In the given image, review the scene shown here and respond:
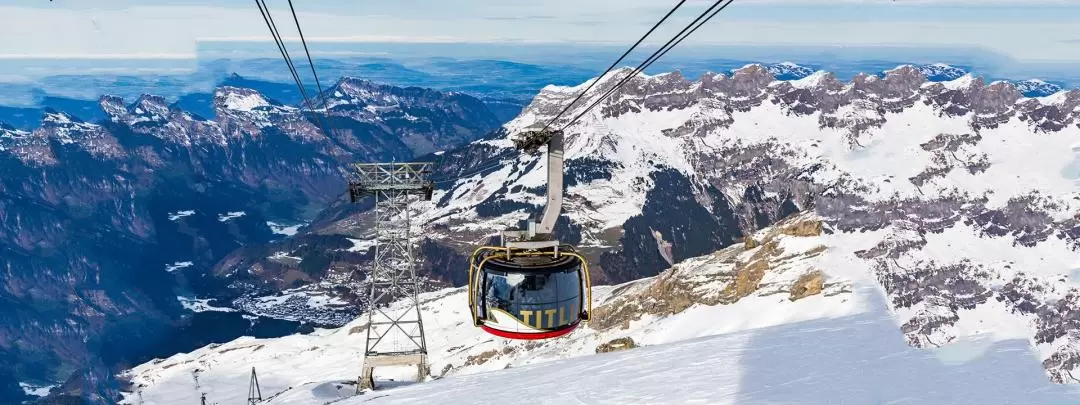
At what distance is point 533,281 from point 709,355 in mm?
24791

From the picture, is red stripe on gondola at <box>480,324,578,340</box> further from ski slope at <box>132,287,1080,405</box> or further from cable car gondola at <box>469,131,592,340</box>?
ski slope at <box>132,287,1080,405</box>

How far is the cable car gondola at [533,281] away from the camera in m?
26.2

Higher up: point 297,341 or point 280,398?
point 280,398

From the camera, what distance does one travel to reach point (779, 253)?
116 meters

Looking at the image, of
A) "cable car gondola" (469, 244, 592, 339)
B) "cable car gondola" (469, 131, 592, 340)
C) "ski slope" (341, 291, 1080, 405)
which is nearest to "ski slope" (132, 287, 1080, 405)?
"ski slope" (341, 291, 1080, 405)

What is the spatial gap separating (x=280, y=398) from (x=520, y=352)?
45342 mm

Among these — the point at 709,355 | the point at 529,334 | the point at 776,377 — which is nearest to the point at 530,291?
the point at 529,334

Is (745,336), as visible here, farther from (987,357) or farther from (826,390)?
(826,390)

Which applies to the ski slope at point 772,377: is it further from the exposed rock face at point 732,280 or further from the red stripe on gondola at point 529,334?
the exposed rock face at point 732,280

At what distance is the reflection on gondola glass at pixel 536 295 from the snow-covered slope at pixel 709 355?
1150 cm

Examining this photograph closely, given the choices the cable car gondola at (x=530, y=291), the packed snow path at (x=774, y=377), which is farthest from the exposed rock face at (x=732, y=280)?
the cable car gondola at (x=530, y=291)

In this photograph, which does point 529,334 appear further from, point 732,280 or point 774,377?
point 732,280

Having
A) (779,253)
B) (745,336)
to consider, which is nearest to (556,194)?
(745,336)

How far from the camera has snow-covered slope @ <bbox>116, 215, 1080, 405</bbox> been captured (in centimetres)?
3766
